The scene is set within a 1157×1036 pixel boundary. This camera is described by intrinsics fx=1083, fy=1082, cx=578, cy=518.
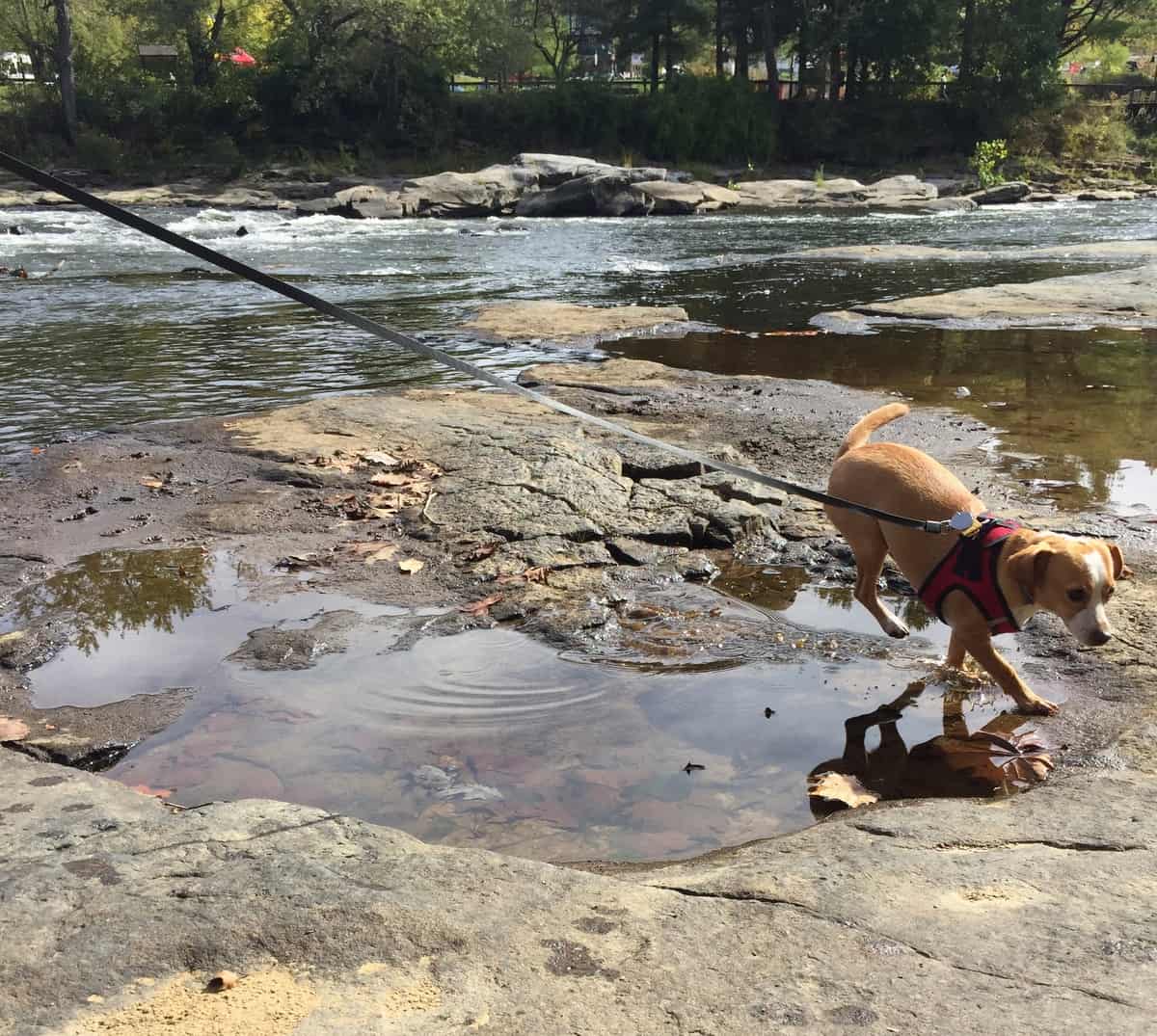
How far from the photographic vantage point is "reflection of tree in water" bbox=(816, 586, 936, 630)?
481 centimetres

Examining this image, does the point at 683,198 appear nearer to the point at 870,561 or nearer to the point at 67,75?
the point at 67,75

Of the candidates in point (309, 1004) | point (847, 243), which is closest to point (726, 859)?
point (309, 1004)

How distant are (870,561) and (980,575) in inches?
26.6

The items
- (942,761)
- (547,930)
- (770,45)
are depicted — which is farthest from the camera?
(770,45)

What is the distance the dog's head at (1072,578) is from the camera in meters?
3.71

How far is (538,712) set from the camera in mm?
3934

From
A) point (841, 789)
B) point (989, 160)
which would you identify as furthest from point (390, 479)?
point (989, 160)

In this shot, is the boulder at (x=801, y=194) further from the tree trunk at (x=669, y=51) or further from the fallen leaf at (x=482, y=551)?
the fallen leaf at (x=482, y=551)

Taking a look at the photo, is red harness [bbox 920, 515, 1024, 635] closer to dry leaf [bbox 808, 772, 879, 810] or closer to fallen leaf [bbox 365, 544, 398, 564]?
dry leaf [bbox 808, 772, 879, 810]

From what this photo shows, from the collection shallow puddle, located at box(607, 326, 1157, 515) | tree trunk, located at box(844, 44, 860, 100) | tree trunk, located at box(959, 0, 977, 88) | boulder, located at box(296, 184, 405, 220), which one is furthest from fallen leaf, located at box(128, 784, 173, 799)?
tree trunk, located at box(844, 44, 860, 100)

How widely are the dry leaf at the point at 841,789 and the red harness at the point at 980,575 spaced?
0.89 metres

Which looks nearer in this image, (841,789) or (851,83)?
(841,789)

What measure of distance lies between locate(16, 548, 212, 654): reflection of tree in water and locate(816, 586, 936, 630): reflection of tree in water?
2839 millimetres

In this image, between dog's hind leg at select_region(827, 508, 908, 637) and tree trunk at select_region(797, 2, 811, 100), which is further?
Result: tree trunk at select_region(797, 2, 811, 100)
